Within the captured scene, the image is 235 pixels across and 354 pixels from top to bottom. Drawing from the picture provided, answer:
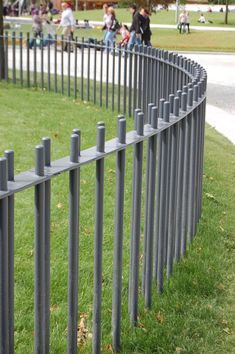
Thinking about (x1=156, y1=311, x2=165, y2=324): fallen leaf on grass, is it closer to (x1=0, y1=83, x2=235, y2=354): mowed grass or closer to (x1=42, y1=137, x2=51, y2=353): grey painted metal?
(x1=0, y1=83, x2=235, y2=354): mowed grass

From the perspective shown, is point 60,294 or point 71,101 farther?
point 71,101

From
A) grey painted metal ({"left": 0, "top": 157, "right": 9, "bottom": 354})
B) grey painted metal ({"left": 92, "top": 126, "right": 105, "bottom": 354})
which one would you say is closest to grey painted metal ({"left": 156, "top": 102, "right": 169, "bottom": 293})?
grey painted metal ({"left": 92, "top": 126, "right": 105, "bottom": 354})

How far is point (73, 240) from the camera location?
3.55 meters

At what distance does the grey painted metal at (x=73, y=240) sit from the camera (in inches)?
134

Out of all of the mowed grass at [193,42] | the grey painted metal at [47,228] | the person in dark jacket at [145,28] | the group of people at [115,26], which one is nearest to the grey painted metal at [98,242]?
the grey painted metal at [47,228]

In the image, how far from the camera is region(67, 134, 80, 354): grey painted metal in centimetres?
341

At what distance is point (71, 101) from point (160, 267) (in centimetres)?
897

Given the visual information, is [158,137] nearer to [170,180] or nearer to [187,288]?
[170,180]

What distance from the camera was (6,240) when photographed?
3107 millimetres

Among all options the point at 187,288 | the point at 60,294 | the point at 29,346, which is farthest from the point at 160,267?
the point at 29,346

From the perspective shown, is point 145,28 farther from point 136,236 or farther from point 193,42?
point 136,236

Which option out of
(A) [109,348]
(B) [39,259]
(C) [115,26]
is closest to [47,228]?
(B) [39,259]

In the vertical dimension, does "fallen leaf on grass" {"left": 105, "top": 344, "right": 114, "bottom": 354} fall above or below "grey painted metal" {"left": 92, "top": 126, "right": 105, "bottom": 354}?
below

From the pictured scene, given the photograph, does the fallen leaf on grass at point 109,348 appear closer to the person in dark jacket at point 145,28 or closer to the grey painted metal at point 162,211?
the grey painted metal at point 162,211
